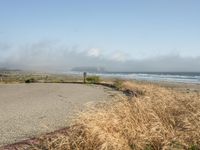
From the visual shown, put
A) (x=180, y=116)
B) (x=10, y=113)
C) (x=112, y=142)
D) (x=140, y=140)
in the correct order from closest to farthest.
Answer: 1. (x=112, y=142)
2. (x=140, y=140)
3. (x=180, y=116)
4. (x=10, y=113)

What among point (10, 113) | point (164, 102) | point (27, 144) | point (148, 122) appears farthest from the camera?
point (10, 113)

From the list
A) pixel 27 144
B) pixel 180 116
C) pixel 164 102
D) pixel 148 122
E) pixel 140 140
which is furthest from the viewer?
pixel 164 102

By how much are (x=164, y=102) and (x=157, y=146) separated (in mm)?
3426

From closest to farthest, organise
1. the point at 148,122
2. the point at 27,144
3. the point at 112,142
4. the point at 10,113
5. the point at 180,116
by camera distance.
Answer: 1. the point at 112,142
2. the point at 27,144
3. the point at 148,122
4. the point at 180,116
5. the point at 10,113

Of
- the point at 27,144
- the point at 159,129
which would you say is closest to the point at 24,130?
the point at 27,144

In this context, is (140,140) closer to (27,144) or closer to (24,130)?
(27,144)

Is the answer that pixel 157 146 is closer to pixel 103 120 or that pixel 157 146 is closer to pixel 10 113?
pixel 103 120

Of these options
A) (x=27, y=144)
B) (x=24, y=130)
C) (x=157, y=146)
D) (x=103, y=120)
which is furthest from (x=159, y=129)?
(x=24, y=130)

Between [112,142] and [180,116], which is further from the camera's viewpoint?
[180,116]

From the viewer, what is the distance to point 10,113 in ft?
51.3

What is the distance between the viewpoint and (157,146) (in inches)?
318

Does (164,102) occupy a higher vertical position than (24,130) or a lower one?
higher

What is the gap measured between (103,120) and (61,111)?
786cm

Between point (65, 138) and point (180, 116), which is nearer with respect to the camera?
point (65, 138)
